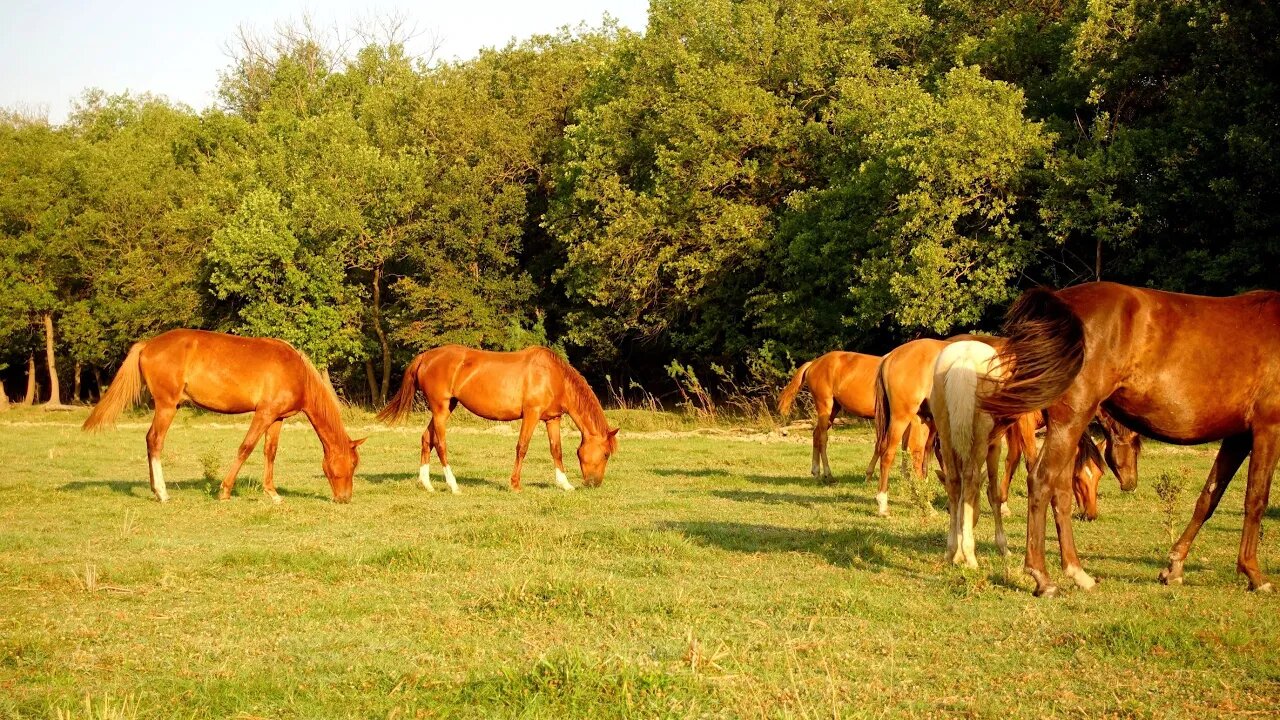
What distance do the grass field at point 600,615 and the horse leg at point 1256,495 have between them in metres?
0.23

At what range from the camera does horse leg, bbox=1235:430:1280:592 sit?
779 cm

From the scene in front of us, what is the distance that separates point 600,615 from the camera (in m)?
6.90

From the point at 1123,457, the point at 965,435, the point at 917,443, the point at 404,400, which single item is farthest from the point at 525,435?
the point at 965,435

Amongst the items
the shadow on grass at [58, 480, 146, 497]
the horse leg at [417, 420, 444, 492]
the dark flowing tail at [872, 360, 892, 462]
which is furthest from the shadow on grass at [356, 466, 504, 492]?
the dark flowing tail at [872, 360, 892, 462]

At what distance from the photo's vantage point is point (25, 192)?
1689 inches

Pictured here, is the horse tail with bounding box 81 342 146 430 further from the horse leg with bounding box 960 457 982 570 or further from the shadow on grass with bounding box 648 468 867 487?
the horse leg with bounding box 960 457 982 570

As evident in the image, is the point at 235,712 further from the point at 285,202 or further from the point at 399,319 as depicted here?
the point at 285,202

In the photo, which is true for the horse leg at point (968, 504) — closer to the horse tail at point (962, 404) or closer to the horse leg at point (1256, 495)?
the horse tail at point (962, 404)

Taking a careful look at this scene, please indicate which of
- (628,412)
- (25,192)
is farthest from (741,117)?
(25,192)

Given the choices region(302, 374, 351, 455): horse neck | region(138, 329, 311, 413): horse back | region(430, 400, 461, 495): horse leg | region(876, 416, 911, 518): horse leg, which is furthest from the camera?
region(430, 400, 461, 495): horse leg

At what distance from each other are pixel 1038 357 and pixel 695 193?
24.9 m

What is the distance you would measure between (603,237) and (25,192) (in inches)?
1003

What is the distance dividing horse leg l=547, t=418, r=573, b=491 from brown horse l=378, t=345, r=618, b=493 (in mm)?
15

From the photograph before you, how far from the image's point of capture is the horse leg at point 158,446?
513 inches
